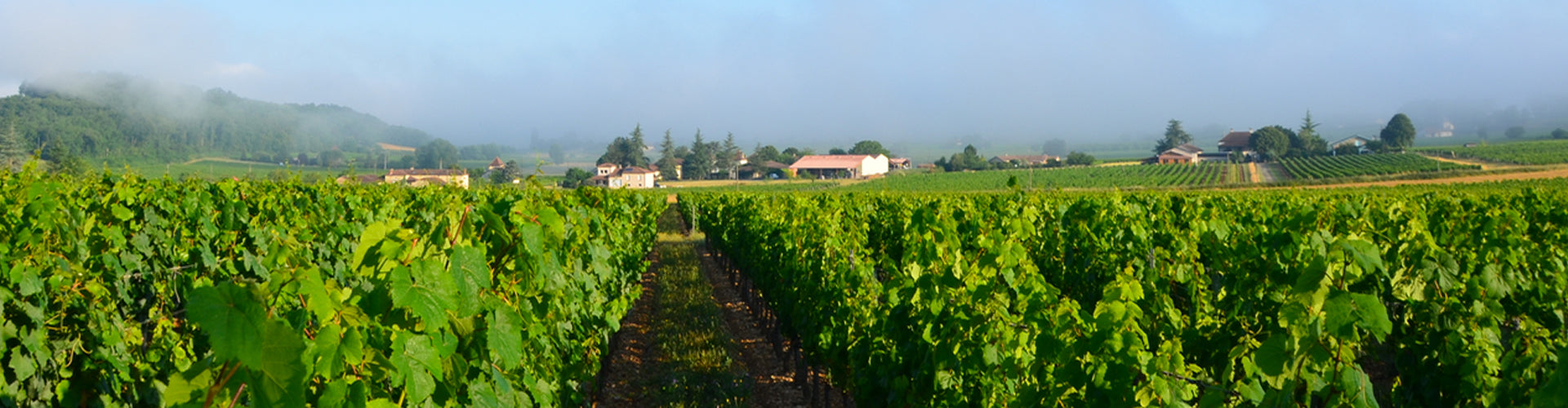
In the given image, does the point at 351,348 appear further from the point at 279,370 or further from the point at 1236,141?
the point at 1236,141

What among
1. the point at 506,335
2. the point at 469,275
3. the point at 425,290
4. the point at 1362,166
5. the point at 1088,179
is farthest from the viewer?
the point at 1088,179

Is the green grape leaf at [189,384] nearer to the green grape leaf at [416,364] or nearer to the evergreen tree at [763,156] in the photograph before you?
the green grape leaf at [416,364]

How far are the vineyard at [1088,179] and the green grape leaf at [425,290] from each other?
185 ft

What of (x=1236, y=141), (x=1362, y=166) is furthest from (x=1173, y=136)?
(x=1362, y=166)

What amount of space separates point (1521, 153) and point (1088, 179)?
41.4m

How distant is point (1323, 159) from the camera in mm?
77062

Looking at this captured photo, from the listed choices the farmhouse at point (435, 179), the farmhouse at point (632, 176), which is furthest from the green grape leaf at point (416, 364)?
the farmhouse at point (632, 176)

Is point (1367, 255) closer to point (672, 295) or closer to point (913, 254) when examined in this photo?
point (913, 254)

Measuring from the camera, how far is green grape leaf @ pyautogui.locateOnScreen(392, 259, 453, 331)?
1.85 m

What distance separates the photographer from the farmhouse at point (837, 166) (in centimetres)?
8925

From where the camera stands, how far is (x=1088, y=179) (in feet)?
219

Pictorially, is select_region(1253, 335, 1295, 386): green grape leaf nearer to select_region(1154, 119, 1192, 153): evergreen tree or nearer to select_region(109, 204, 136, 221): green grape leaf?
select_region(109, 204, 136, 221): green grape leaf

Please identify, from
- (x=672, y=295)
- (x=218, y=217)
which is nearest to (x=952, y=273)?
(x=218, y=217)

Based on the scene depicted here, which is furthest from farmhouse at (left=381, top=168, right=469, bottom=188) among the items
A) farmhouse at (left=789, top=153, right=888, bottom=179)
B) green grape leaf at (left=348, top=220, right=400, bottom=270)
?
farmhouse at (left=789, top=153, right=888, bottom=179)
